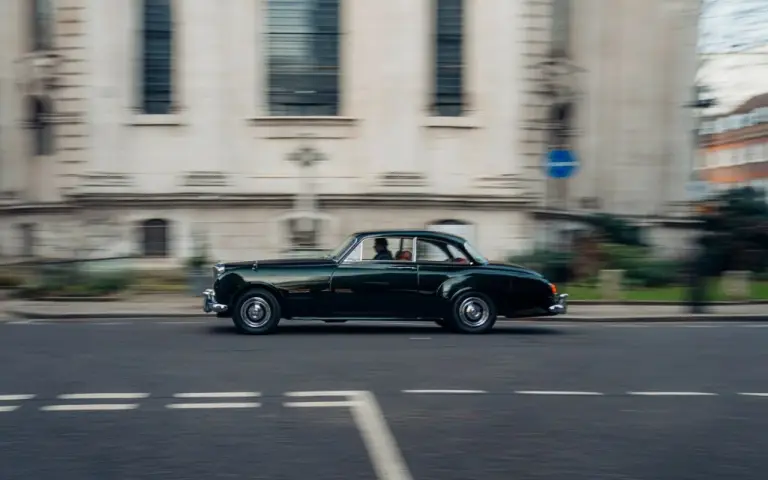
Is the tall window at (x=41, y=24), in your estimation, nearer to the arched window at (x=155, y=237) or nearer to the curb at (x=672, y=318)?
the arched window at (x=155, y=237)

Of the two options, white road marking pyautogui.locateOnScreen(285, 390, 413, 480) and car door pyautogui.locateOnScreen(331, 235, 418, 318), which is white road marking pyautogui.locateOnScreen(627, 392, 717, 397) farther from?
car door pyautogui.locateOnScreen(331, 235, 418, 318)

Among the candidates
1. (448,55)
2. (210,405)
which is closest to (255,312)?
(210,405)

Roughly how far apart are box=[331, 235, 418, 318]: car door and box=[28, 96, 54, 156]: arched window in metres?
19.3

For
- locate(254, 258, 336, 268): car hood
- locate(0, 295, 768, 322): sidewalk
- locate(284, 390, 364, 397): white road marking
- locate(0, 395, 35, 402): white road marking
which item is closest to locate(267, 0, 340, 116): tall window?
locate(0, 295, 768, 322): sidewalk

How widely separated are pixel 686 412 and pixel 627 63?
86.7 feet

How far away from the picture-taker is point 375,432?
8352 millimetres

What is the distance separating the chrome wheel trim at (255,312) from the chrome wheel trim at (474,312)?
108 inches

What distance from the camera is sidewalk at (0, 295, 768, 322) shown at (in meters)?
19.5

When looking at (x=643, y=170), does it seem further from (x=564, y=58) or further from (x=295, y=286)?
(x=295, y=286)

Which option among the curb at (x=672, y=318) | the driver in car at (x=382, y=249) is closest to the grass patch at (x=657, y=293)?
the curb at (x=672, y=318)

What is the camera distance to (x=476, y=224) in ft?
90.7

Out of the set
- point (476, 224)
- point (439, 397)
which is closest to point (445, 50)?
point (476, 224)

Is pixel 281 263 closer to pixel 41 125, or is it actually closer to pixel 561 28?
pixel 41 125

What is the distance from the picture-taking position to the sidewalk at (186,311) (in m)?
19.5
